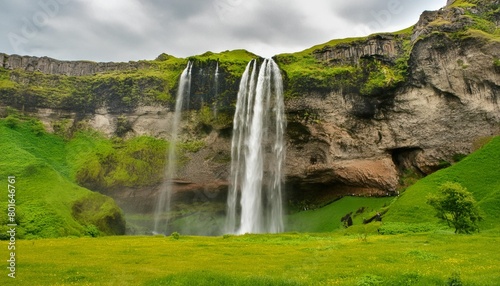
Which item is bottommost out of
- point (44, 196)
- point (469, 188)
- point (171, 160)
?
point (44, 196)

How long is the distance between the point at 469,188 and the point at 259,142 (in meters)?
35.3

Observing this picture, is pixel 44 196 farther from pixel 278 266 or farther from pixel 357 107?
pixel 357 107

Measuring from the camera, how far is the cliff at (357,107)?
65688 millimetres

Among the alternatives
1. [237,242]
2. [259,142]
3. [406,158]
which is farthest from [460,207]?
[259,142]

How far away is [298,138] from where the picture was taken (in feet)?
247

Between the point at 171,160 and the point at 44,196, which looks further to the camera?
the point at 171,160

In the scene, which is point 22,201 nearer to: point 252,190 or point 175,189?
point 175,189

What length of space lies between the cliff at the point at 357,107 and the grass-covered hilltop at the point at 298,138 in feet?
0.75

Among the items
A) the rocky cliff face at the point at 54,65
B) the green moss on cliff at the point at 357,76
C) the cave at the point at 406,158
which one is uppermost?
the rocky cliff face at the point at 54,65

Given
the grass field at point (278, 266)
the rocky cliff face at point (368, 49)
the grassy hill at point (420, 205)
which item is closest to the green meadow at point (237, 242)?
the grass field at point (278, 266)

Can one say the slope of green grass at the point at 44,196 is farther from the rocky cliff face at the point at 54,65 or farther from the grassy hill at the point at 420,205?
the grassy hill at the point at 420,205

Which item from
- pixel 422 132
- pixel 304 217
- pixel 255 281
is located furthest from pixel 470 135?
pixel 255 281

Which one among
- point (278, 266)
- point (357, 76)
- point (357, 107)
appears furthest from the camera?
point (357, 76)

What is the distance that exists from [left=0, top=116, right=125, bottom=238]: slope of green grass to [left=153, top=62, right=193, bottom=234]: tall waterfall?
44.5 ft
